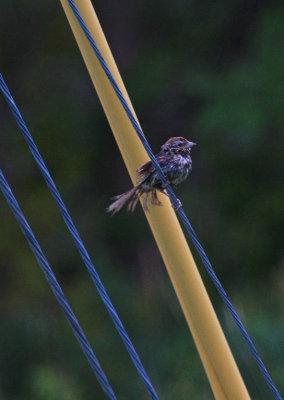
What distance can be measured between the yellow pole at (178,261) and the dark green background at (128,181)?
5563 mm

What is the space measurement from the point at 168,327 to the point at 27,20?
5718 millimetres

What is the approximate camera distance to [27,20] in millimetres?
13773

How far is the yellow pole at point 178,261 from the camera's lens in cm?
434

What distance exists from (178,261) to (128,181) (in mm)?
9633

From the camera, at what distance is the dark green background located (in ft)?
35.5

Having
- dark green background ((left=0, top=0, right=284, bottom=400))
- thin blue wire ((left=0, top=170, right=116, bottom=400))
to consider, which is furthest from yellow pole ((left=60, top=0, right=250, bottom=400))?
dark green background ((left=0, top=0, right=284, bottom=400))

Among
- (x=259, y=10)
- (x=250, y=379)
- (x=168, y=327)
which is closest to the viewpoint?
(x=250, y=379)

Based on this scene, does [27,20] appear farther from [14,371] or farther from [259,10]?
[14,371]

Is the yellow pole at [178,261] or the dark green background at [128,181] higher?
the yellow pole at [178,261]

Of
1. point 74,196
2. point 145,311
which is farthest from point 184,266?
point 74,196

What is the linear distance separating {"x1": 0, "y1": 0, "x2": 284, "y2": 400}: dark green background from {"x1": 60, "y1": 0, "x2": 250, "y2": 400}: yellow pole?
18.3 ft

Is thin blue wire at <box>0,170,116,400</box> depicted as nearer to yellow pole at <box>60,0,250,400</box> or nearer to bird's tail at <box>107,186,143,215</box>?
yellow pole at <box>60,0,250,400</box>

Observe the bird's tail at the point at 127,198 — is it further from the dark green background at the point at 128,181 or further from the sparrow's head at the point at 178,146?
the dark green background at the point at 128,181

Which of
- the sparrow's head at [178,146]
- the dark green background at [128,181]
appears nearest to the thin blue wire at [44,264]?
the sparrow's head at [178,146]
